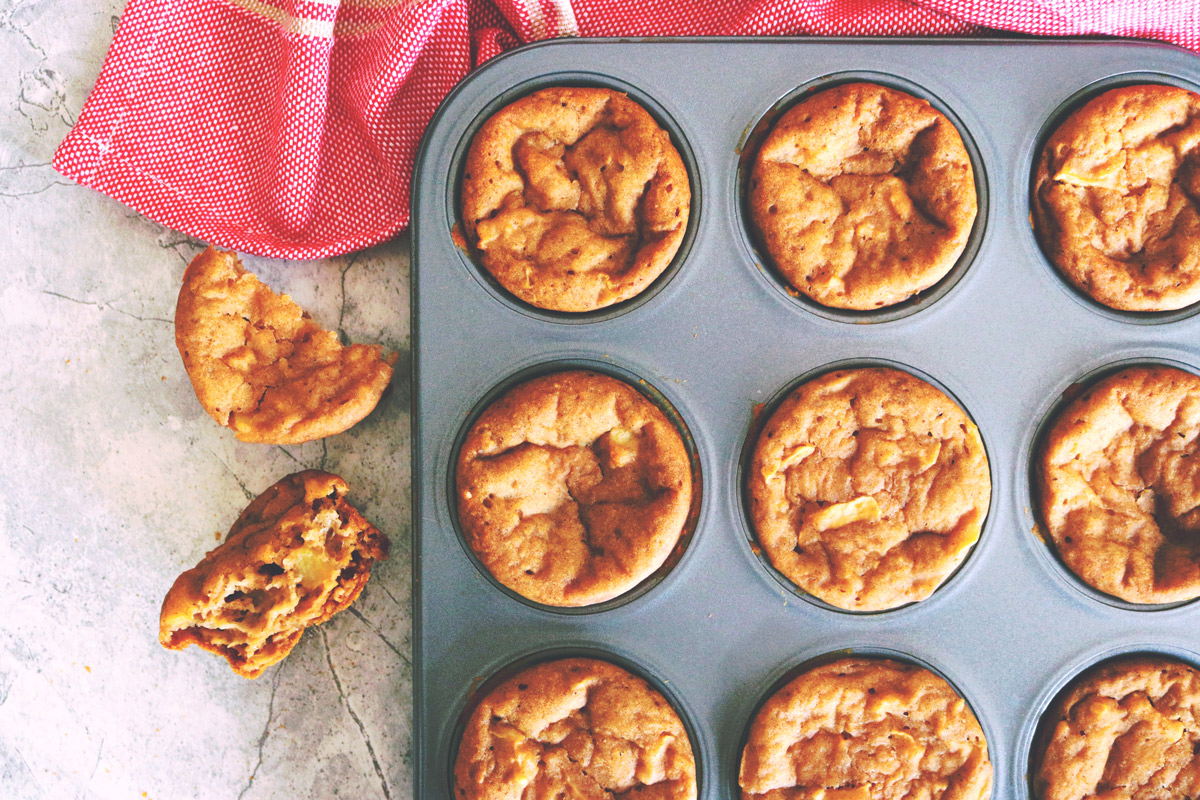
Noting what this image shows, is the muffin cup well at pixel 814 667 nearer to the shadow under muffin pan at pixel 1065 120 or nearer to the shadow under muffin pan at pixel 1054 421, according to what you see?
the shadow under muffin pan at pixel 1054 421

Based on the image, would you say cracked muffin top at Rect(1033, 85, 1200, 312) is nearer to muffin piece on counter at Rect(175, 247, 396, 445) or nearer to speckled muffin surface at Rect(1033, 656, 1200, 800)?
speckled muffin surface at Rect(1033, 656, 1200, 800)

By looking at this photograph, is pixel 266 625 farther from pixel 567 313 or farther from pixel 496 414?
pixel 567 313

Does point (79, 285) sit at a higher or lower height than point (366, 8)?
lower

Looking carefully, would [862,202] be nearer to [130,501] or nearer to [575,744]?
[575,744]

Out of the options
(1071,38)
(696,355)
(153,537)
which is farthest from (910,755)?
(153,537)

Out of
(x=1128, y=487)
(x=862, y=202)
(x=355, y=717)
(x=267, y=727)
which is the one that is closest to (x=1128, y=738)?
(x=1128, y=487)

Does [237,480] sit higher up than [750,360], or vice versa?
[750,360]
